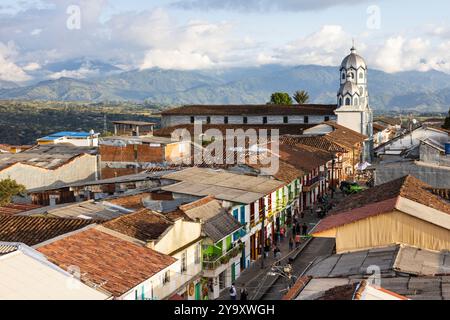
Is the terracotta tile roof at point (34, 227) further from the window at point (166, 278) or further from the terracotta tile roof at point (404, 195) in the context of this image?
the terracotta tile roof at point (404, 195)

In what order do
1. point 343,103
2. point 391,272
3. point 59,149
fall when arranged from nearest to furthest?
point 391,272
point 59,149
point 343,103

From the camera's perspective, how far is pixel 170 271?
22.0 metres

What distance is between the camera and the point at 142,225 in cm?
2355

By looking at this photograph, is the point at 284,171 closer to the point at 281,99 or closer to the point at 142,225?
the point at 142,225

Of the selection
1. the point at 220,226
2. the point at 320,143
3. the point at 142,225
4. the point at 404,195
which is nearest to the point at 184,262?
the point at 142,225

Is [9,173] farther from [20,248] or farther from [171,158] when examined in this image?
[20,248]

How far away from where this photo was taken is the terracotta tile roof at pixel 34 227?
2162cm

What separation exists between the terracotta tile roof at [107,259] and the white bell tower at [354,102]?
6230 cm

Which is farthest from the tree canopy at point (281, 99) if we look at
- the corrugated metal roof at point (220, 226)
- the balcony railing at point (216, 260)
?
the balcony railing at point (216, 260)

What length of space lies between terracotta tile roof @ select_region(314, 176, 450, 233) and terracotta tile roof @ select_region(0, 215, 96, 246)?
838 cm

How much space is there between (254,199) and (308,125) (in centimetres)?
5352

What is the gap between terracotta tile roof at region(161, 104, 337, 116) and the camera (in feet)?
281
